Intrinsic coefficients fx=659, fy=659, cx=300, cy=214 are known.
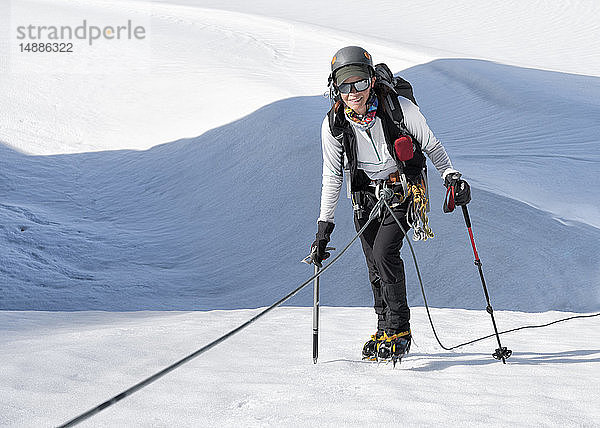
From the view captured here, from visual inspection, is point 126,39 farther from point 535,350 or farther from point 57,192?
point 535,350

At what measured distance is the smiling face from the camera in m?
3.03

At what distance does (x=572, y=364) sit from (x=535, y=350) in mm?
377

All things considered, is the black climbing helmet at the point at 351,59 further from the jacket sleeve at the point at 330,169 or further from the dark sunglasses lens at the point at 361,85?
the jacket sleeve at the point at 330,169

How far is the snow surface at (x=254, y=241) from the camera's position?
2873mm

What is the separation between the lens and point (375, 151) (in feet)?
10.5

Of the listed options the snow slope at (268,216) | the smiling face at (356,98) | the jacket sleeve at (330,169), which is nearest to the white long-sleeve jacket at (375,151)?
the jacket sleeve at (330,169)

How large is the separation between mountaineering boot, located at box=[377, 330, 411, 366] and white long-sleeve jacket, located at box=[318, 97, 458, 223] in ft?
2.42

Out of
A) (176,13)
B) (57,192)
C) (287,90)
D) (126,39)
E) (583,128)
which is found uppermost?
(176,13)

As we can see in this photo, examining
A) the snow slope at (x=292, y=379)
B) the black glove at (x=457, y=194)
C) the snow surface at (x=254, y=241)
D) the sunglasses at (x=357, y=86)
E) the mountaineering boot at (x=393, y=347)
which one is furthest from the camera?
the mountaineering boot at (x=393, y=347)

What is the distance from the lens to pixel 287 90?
12.2 metres

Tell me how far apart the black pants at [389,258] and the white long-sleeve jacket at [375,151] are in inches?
6.6

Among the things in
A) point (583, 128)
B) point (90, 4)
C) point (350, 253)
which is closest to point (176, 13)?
point (90, 4)

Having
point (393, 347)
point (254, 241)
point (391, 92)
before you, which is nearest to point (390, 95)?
point (391, 92)

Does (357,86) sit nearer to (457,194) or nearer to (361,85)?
(361,85)
